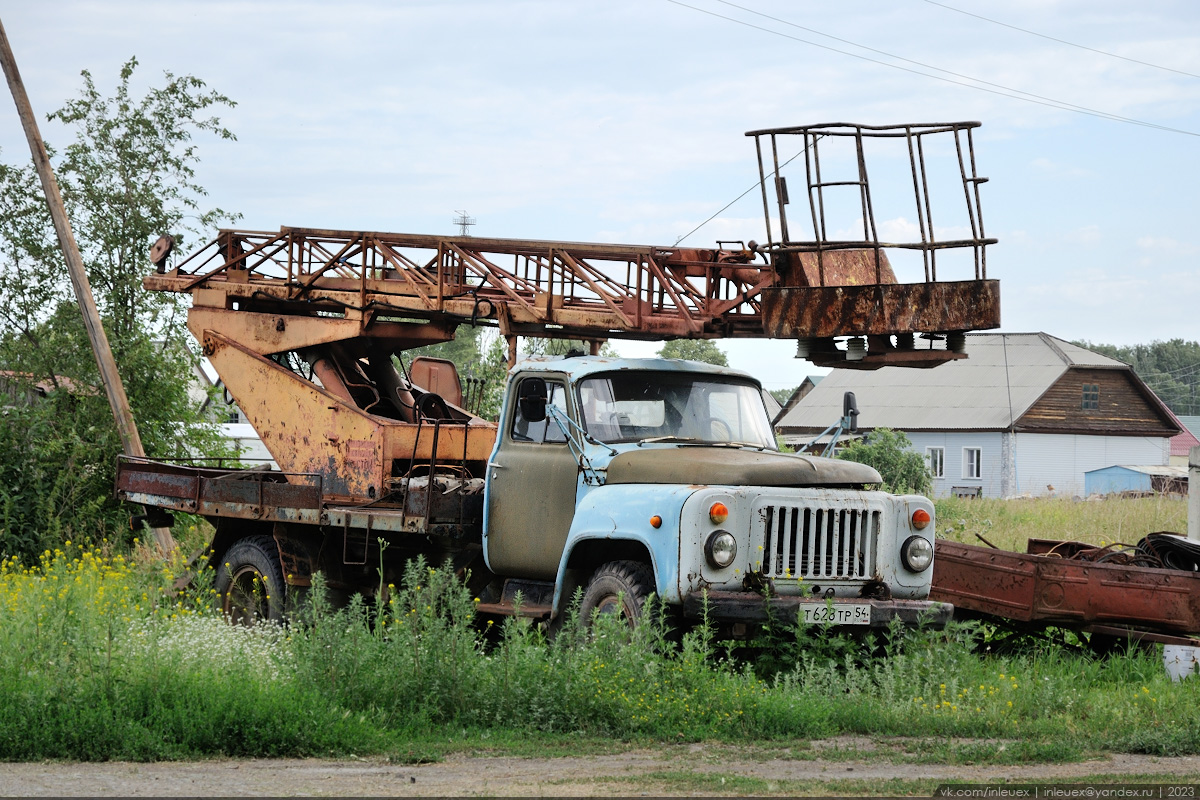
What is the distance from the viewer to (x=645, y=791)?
18.9 feet

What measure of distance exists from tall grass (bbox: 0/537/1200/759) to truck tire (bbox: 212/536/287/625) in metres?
2.72

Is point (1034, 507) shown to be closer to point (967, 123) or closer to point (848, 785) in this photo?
point (967, 123)

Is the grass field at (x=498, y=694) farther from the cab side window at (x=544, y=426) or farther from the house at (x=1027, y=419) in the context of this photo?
the house at (x=1027, y=419)

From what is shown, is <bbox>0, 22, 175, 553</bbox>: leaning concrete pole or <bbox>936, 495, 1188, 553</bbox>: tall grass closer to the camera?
<bbox>0, 22, 175, 553</bbox>: leaning concrete pole

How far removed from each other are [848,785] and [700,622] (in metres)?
2.22

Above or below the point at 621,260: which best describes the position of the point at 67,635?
below

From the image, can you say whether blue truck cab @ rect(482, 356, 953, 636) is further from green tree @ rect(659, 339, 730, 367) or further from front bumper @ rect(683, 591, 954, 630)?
green tree @ rect(659, 339, 730, 367)

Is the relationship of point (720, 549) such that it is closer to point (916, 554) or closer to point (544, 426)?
point (916, 554)

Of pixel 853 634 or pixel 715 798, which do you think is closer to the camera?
pixel 715 798

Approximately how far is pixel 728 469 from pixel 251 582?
18.6ft

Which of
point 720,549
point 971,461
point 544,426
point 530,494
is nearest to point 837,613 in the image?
point 720,549

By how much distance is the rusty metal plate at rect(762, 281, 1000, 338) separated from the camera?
31.3 ft

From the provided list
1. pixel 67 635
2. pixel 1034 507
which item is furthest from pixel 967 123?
pixel 1034 507

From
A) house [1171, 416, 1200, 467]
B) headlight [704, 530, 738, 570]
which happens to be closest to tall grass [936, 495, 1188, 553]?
headlight [704, 530, 738, 570]
